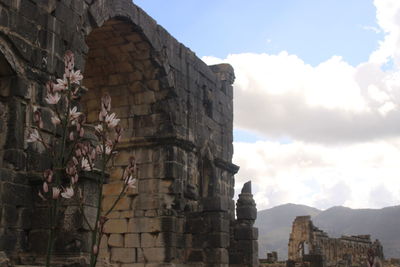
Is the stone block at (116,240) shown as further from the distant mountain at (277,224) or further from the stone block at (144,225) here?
the distant mountain at (277,224)

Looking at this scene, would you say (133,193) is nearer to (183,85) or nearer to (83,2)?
(183,85)

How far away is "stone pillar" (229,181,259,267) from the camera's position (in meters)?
13.6

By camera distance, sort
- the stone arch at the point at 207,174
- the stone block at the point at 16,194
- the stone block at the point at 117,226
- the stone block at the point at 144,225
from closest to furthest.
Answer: the stone block at the point at 16,194, the stone block at the point at 144,225, the stone block at the point at 117,226, the stone arch at the point at 207,174

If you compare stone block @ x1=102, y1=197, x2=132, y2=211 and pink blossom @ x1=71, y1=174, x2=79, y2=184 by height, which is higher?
stone block @ x1=102, y1=197, x2=132, y2=211

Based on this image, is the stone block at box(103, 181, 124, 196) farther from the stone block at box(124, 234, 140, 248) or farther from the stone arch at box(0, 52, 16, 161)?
the stone arch at box(0, 52, 16, 161)

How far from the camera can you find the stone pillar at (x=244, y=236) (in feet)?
44.7

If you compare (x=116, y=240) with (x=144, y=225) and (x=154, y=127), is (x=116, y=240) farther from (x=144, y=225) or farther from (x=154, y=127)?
(x=154, y=127)

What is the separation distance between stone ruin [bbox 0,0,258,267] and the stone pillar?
0.07 ft

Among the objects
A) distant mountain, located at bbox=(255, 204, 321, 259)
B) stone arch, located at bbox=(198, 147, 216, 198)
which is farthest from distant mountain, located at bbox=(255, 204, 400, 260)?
stone arch, located at bbox=(198, 147, 216, 198)

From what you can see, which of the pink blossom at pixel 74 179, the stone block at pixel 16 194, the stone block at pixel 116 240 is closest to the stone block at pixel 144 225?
the stone block at pixel 116 240

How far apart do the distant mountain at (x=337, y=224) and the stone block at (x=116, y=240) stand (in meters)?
87.0

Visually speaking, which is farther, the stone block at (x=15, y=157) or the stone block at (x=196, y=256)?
the stone block at (x=196, y=256)

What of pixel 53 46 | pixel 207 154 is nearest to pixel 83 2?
pixel 53 46

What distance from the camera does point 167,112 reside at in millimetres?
12758
